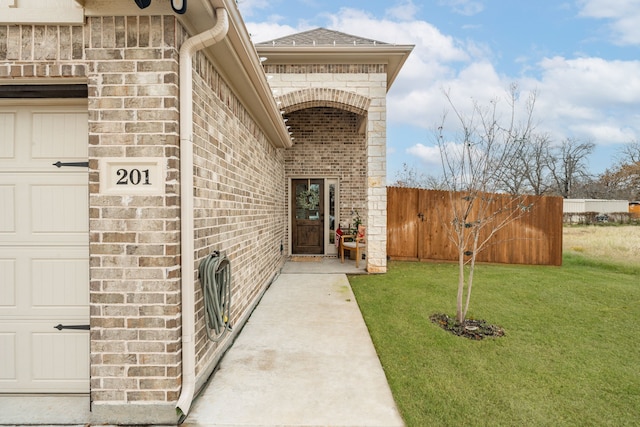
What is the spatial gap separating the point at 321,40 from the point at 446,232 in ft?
18.2

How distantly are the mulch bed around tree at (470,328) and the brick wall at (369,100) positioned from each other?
2.95m

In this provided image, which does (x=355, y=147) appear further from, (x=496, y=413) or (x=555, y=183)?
(x=555, y=183)

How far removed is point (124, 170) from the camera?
2123 mm

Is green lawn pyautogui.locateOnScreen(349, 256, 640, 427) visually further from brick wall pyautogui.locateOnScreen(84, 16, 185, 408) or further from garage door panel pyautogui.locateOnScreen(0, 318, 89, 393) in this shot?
garage door panel pyautogui.locateOnScreen(0, 318, 89, 393)

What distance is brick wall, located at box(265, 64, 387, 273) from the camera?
22.8 ft

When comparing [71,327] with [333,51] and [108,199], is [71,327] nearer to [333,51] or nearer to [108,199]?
[108,199]

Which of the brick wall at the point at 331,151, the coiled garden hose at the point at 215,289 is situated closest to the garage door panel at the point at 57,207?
the coiled garden hose at the point at 215,289

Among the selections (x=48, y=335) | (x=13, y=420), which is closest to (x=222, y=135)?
(x=48, y=335)

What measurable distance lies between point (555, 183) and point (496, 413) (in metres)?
35.7

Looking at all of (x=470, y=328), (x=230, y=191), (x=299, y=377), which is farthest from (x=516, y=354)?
(x=230, y=191)

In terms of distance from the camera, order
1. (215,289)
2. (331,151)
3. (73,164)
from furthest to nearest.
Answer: (331,151) < (215,289) < (73,164)

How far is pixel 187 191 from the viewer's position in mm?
2174

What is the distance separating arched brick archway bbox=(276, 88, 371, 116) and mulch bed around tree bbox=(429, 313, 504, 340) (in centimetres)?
468

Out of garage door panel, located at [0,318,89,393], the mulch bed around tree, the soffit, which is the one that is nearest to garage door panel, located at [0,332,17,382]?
garage door panel, located at [0,318,89,393]
